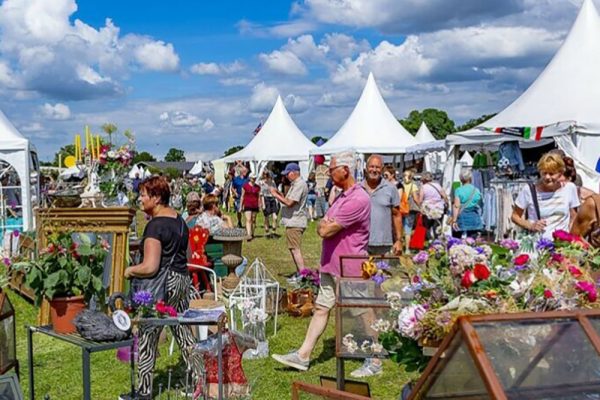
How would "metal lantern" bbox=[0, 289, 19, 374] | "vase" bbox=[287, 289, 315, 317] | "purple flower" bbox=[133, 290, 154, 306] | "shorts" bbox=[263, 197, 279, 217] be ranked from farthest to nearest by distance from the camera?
"shorts" bbox=[263, 197, 279, 217] < "vase" bbox=[287, 289, 315, 317] < "purple flower" bbox=[133, 290, 154, 306] < "metal lantern" bbox=[0, 289, 19, 374]

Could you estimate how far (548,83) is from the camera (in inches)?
526

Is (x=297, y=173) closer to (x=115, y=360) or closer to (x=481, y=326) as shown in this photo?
(x=115, y=360)

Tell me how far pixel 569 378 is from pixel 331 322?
19.0 ft

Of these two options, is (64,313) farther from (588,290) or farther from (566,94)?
(566,94)

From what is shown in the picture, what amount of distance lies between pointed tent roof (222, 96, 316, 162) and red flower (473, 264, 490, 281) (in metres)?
22.2

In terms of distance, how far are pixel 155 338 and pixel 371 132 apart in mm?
16648

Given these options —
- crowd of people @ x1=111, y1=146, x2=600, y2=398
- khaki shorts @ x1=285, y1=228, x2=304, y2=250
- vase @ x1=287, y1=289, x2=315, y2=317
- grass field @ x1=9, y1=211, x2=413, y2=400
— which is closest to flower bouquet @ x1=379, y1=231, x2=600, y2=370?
crowd of people @ x1=111, y1=146, x2=600, y2=398

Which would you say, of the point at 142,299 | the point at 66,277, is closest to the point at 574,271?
the point at 142,299

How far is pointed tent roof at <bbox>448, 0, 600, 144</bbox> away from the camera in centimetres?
1196

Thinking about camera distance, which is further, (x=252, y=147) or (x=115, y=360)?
(x=252, y=147)

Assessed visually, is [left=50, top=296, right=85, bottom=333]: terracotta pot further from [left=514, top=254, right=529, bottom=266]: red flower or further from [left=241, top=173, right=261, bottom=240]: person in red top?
[left=241, top=173, right=261, bottom=240]: person in red top

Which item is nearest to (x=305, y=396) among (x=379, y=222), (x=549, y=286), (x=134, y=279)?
(x=549, y=286)

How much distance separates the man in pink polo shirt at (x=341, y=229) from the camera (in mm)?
5457

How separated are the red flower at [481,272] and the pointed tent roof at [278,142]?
2217cm
